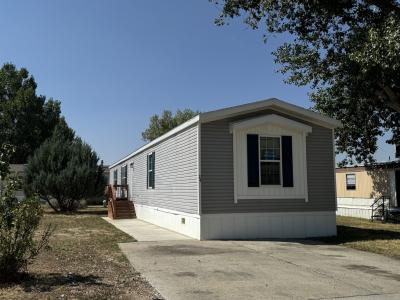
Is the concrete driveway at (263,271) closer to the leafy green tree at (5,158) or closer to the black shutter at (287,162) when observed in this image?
the black shutter at (287,162)

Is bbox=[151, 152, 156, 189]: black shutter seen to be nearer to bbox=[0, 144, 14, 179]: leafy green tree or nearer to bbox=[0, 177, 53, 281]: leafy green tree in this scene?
bbox=[0, 144, 14, 179]: leafy green tree

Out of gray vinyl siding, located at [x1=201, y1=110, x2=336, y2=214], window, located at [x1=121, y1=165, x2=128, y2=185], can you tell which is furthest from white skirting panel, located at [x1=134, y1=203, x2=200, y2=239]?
window, located at [x1=121, y1=165, x2=128, y2=185]

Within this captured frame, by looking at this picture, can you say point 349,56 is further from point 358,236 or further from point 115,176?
point 115,176

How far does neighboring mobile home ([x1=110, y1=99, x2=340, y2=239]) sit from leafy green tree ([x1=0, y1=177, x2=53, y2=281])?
19.3 ft

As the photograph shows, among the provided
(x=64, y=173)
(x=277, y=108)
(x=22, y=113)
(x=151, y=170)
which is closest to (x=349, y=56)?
(x=277, y=108)

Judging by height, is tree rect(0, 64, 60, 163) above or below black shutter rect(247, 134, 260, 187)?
above

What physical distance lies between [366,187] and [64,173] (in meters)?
14.7

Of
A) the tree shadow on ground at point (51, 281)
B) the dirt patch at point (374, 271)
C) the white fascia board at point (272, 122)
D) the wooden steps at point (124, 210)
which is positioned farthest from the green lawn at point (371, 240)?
the wooden steps at point (124, 210)

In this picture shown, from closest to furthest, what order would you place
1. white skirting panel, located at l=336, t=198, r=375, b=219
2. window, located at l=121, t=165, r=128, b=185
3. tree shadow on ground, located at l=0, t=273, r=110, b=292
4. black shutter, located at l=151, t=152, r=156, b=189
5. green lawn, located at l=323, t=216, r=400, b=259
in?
tree shadow on ground, located at l=0, t=273, r=110, b=292 < green lawn, located at l=323, t=216, r=400, b=259 < black shutter, located at l=151, t=152, r=156, b=189 < white skirting panel, located at l=336, t=198, r=375, b=219 < window, located at l=121, t=165, r=128, b=185

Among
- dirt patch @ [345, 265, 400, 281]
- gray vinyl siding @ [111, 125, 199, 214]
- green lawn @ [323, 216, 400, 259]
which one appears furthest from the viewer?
gray vinyl siding @ [111, 125, 199, 214]

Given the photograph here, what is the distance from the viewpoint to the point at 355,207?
22.8 m

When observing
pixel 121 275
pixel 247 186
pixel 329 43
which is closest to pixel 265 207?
pixel 247 186

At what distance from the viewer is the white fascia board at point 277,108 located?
1230 centimetres

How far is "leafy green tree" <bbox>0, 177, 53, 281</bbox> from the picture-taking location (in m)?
6.50
